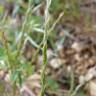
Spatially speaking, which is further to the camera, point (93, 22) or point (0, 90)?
point (93, 22)

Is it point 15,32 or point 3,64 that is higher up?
point 3,64

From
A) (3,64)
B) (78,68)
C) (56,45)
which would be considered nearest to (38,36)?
(56,45)

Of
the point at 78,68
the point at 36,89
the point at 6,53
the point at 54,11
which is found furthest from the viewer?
the point at 54,11

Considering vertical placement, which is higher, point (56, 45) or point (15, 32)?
point (15, 32)

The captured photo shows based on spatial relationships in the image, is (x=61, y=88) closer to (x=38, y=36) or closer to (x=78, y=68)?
(x=78, y=68)

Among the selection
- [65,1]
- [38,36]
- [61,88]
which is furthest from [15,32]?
[65,1]

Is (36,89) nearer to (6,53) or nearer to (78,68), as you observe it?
(78,68)

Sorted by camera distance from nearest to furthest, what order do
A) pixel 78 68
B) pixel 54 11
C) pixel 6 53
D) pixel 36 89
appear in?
pixel 6 53, pixel 36 89, pixel 78 68, pixel 54 11

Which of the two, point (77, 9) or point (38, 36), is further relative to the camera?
point (77, 9)

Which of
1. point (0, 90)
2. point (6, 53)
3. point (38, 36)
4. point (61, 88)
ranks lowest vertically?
point (61, 88)
